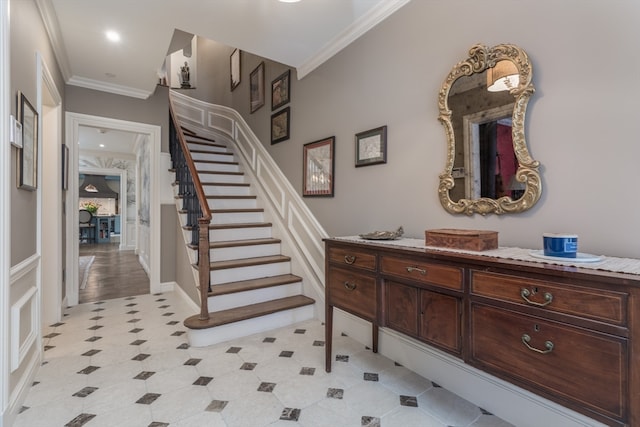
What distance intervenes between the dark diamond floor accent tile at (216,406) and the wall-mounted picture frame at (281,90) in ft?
10.4

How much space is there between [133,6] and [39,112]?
3.54ft

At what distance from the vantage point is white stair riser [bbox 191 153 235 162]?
5066 millimetres

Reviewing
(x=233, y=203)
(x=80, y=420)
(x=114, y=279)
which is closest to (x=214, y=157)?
(x=233, y=203)

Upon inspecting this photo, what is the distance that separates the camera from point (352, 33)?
2.75 meters

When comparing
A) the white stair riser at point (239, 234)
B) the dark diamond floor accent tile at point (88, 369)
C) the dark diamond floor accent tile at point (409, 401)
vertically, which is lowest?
the dark diamond floor accent tile at point (409, 401)

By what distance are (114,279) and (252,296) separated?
3.36 meters

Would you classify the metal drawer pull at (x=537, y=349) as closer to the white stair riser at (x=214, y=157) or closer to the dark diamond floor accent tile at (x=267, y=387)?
the dark diamond floor accent tile at (x=267, y=387)

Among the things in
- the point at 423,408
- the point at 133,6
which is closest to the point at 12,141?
the point at 133,6

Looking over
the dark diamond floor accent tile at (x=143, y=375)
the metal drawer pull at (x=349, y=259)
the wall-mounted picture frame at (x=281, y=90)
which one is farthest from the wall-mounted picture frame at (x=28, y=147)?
the wall-mounted picture frame at (x=281, y=90)

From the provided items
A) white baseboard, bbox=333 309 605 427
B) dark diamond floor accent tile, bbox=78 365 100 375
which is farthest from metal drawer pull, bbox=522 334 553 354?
dark diamond floor accent tile, bbox=78 365 100 375

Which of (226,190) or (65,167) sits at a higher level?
(65,167)

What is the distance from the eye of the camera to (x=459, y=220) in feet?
6.50

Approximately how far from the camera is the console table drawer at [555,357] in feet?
3.32

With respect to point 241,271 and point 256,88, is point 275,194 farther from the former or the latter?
point 256,88
